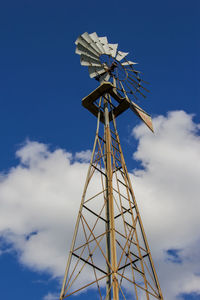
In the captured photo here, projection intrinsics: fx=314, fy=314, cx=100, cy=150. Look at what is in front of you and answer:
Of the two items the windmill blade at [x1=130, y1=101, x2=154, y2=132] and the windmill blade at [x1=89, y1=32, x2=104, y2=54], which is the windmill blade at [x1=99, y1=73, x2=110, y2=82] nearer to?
the windmill blade at [x1=89, y1=32, x2=104, y2=54]

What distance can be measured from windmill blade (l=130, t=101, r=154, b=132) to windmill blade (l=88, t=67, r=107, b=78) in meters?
3.01

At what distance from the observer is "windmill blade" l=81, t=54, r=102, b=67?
21.1 metres

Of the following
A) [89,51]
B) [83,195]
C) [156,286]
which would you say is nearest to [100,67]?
[89,51]

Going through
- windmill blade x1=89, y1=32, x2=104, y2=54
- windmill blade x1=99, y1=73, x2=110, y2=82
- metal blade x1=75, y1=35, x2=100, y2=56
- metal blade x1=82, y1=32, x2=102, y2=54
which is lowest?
windmill blade x1=99, y1=73, x2=110, y2=82

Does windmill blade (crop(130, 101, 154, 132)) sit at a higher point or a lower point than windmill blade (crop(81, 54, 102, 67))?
lower

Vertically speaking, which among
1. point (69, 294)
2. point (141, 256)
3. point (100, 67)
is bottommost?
point (69, 294)

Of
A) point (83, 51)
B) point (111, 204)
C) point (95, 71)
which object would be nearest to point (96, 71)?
point (95, 71)

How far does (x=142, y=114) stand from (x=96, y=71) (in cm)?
453

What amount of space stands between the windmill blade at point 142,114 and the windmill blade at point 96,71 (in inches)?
118

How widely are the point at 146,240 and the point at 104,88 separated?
10076 millimetres

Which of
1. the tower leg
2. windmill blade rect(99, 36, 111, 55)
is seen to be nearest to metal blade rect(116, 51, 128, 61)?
windmill blade rect(99, 36, 111, 55)

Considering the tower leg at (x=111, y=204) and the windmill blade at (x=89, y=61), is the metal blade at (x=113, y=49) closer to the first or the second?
the windmill blade at (x=89, y=61)

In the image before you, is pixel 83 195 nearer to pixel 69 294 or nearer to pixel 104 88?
pixel 69 294

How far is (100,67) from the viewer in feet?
72.0
